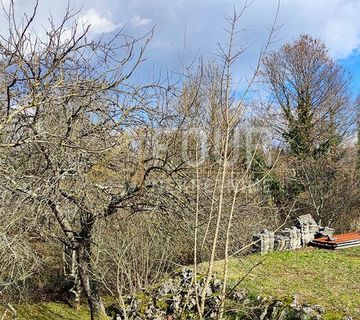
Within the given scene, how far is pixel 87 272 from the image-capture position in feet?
23.0

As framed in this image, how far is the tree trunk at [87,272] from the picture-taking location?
6348 millimetres

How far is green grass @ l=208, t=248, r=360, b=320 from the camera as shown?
6012 millimetres

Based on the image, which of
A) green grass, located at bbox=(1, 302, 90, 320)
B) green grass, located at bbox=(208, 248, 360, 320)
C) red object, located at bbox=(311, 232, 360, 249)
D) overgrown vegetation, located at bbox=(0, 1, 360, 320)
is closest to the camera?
overgrown vegetation, located at bbox=(0, 1, 360, 320)

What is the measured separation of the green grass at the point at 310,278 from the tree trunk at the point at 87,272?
2.09 m

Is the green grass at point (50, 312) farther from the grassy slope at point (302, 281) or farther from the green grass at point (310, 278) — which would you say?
the green grass at point (310, 278)

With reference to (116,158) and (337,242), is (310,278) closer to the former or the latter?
(337,242)

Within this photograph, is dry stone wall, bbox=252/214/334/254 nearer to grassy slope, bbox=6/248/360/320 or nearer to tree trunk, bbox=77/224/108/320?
grassy slope, bbox=6/248/360/320

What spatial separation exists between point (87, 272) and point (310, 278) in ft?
12.5

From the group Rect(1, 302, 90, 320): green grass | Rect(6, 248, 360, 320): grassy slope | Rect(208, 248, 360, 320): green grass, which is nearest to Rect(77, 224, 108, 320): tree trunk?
Rect(1, 302, 90, 320): green grass

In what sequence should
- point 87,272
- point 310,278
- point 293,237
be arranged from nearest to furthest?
1. point 87,272
2. point 310,278
3. point 293,237

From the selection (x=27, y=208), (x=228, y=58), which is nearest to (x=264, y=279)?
(x=27, y=208)

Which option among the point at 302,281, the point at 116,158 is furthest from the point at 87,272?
the point at 302,281

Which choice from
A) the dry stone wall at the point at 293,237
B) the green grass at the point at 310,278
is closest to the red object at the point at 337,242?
the dry stone wall at the point at 293,237

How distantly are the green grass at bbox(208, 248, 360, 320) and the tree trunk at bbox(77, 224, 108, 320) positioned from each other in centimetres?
209
